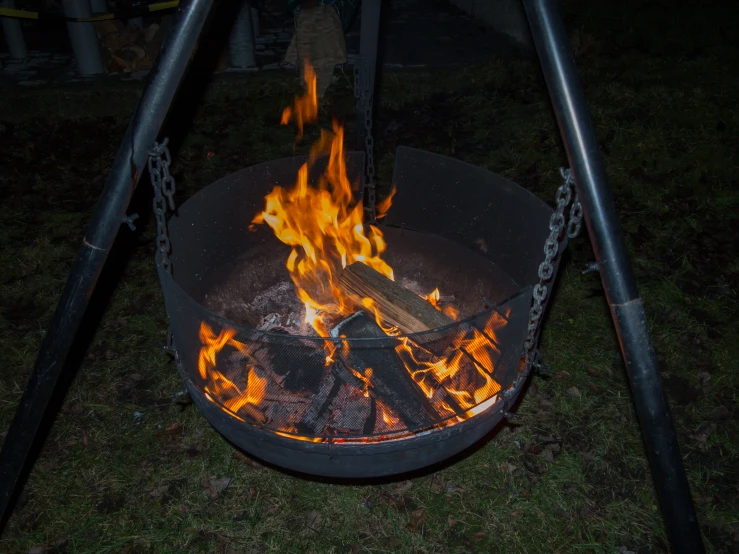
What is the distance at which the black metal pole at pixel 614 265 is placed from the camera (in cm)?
209

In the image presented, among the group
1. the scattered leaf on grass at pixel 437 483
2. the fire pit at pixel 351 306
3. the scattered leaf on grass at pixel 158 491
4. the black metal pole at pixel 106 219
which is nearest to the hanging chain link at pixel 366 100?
the fire pit at pixel 351 306

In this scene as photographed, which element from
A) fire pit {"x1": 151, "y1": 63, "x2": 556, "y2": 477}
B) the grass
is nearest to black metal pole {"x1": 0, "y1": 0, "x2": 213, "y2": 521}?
fire pit {"x1": 151, "y1": 63, "x2": 556, "y2": 477}

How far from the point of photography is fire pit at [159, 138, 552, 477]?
7.95 ft

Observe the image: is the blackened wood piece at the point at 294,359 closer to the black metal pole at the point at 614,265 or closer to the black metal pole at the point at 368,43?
the black metal pole at the point at 614,265

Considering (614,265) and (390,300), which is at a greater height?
(614,265)

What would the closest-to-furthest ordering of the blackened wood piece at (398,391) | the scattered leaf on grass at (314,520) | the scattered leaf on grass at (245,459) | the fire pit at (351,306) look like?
1. the fire pit at (351,306)
2. the blackened wood piece at (398,391)
3. the scattered leaf on grass at (314,520)
4. the scattered leaf on grass at (245,459)

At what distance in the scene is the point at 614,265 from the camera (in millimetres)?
2176

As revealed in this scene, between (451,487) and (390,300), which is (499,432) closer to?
(451,487)

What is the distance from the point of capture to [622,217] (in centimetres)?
545

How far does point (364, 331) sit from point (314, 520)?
1.06 m

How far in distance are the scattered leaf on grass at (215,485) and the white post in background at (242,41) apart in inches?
225

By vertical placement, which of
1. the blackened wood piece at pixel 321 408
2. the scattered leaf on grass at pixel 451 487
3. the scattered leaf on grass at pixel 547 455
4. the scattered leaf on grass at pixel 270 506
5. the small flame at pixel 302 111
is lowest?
the scattered leaf on grass at pixel 451 487

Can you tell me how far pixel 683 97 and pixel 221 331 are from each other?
6493 mm

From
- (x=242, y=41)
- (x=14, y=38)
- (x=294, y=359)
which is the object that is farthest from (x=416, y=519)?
(x=14, y=38)
